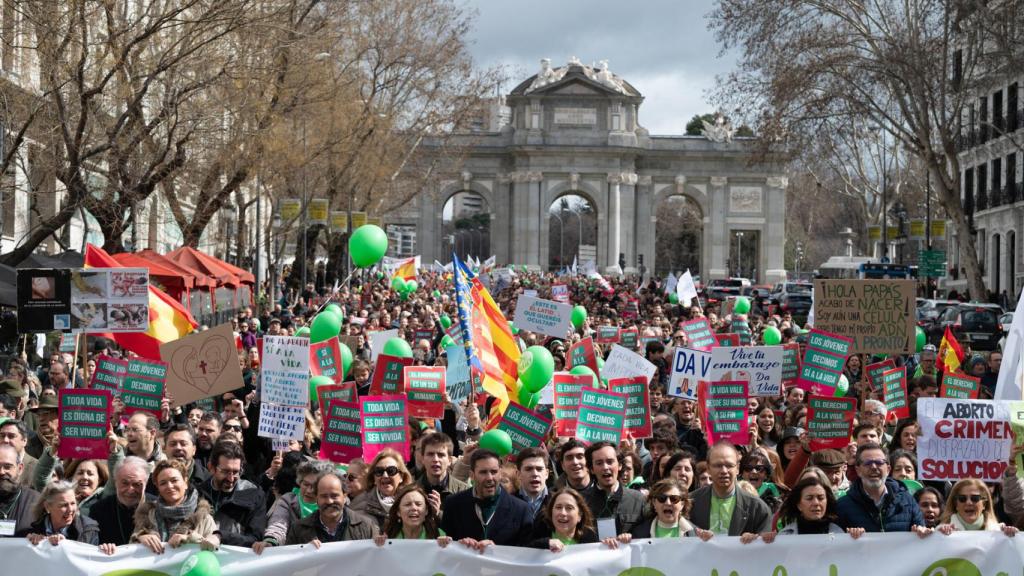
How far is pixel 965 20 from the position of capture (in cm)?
3350

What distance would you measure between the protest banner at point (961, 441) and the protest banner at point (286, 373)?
4.49m

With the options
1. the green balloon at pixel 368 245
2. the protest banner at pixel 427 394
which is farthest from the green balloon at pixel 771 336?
the protest banner at pixel 427 394

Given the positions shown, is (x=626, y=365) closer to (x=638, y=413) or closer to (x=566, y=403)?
(x=638, y=413)

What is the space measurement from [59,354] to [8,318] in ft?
17.5

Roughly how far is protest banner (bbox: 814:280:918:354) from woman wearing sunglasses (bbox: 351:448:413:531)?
6655mm

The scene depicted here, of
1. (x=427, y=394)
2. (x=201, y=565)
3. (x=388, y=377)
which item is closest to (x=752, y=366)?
(x=427, y=394)

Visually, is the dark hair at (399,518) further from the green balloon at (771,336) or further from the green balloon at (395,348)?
the green balloon at (771,336)

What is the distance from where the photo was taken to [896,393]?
43.8ft

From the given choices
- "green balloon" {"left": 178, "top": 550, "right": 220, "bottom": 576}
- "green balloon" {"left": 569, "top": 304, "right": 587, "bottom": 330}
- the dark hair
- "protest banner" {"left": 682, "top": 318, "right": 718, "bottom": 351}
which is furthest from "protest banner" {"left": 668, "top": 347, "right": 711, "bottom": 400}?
"green balloon" {"left": 569, "top": 304, "right": 587, "bottom": 330}

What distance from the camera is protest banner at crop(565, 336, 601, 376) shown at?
1488 centimetres

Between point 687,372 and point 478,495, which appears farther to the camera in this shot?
point 687,372

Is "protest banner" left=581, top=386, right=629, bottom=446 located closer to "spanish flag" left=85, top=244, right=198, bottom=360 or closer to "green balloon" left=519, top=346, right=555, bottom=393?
"green balloon" left=519, top=346, right=555, bottom=393

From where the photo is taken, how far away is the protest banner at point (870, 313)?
14086mm

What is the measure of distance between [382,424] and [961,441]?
141 inches
